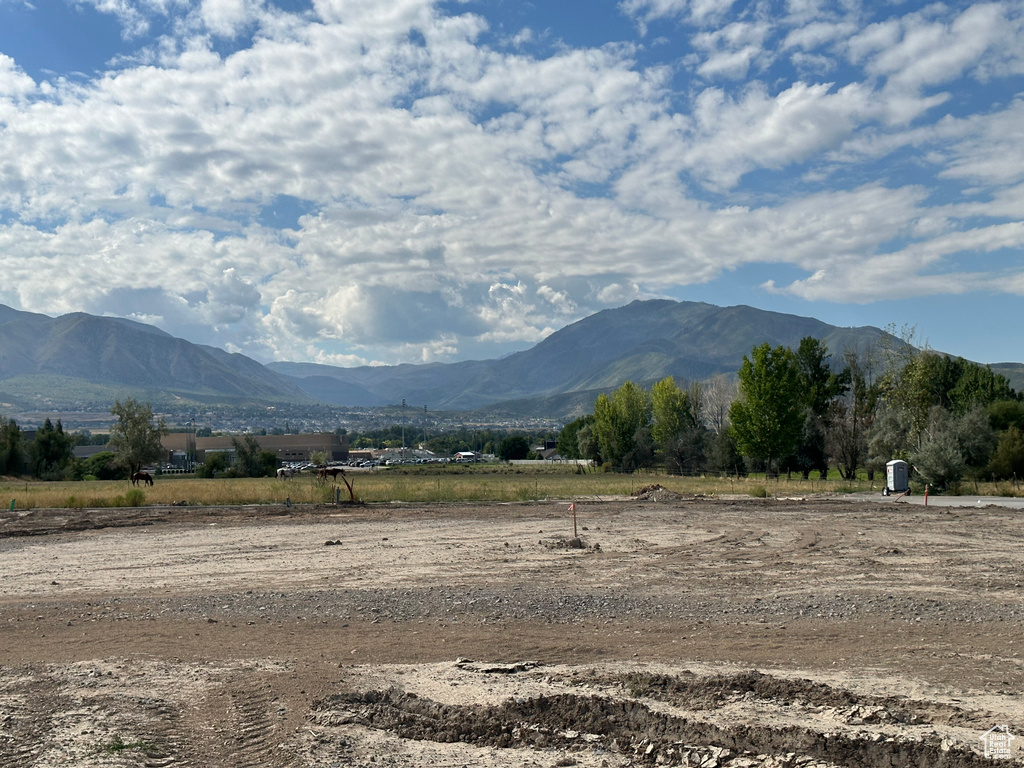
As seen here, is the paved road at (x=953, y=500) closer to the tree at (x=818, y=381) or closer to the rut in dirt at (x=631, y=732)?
the tree at (x=818, y=381)

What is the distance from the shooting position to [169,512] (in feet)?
110

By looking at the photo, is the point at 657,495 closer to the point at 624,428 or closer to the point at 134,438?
the point at 624,428

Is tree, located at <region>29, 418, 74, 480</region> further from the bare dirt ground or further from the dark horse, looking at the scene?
the bare dirt ground

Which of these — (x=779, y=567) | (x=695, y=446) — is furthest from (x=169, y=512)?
(x=695, y=446)

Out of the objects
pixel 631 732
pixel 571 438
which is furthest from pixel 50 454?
pixel 631 732

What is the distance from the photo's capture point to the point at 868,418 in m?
62.5

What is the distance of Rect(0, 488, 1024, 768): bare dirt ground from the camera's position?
279 inches

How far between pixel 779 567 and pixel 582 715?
11154mm

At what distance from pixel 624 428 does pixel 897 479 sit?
56692 mm

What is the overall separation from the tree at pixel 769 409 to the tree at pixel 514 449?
98.9 m

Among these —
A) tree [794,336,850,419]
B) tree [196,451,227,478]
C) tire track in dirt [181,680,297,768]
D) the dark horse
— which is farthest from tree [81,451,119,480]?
tire track in dirt [181,680,297,768]

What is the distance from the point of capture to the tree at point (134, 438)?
78250mm

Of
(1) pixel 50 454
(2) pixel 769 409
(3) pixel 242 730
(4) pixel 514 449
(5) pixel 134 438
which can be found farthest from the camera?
(4) pixel 514 449

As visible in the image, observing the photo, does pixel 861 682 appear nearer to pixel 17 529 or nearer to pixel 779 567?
pixel 779 567
